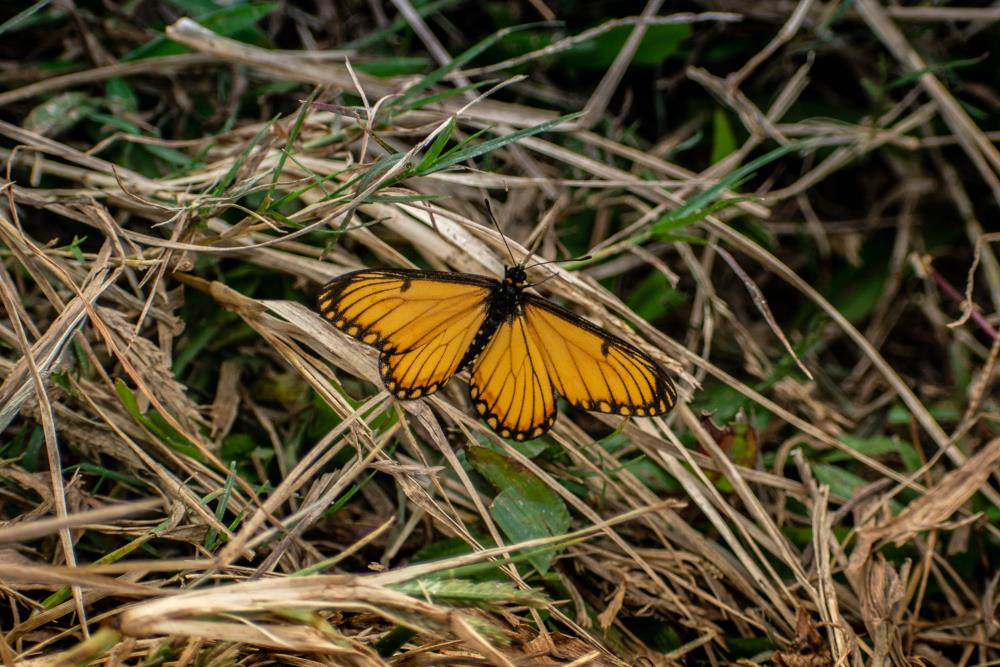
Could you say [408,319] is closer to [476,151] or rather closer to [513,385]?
[513,385]

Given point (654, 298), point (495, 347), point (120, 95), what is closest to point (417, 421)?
point (495, 347)

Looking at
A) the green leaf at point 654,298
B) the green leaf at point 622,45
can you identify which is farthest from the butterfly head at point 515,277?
the green leaf at point 622,45

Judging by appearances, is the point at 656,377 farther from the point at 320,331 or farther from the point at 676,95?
the point at 676,95

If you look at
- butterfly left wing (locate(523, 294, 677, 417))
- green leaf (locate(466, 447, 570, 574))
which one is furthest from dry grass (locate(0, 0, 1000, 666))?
butterfly left wing (locate(523, 294, 677, 417))

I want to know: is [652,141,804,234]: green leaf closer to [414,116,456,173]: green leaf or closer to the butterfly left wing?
the butterfly left wing

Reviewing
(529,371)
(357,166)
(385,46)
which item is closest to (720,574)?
(529,371)

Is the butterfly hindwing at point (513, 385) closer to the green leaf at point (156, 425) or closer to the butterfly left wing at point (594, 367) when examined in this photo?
the butterfly left wing at point (594, 367)
